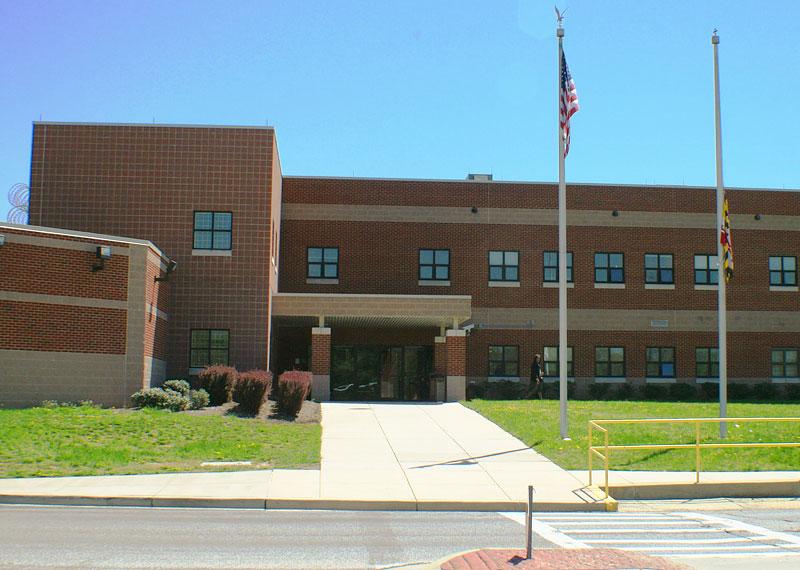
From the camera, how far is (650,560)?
9125mm

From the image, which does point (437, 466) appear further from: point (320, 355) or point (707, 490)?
point (320, 355)

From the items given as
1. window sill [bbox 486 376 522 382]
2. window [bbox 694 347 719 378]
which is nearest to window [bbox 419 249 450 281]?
window sill [bbox 486 376 522 382]

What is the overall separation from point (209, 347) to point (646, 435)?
16.7 m

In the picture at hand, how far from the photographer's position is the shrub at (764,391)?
39906 mm

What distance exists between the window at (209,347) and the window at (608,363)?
1707cm

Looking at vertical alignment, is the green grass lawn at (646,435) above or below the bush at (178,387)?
below

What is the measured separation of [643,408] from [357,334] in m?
12.7

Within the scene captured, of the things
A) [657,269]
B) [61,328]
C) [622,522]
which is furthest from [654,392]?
[622,522]

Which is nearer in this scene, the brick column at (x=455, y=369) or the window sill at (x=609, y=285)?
the brick column at (x=455, y=369)

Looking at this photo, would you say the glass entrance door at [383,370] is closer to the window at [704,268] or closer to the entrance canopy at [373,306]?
the entrance canopy at [373,306]

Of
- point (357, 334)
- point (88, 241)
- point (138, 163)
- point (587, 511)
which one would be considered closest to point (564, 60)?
point (587, 511)

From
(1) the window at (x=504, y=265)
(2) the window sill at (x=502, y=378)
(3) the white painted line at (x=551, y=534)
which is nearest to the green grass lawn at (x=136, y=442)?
(3) the white painted line at (x=551, y=534)

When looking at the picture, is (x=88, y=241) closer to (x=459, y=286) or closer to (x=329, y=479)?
(x=329, y=479)

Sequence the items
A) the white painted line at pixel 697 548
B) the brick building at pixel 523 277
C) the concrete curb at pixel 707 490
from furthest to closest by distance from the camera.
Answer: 1. the brick building at pixel 523 277
2. the concrete curb at pixel 707 490
3. the white painted line at pixel 697 548
